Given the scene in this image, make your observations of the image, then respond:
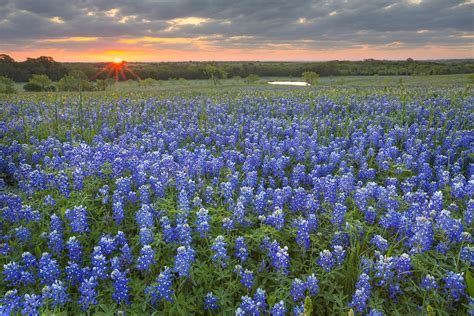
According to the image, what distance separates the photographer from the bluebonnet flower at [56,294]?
9.16 ft

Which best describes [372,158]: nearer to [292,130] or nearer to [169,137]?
[292,130]

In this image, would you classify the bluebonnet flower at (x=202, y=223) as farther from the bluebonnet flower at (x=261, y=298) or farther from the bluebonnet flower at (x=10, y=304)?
the bluebonnet flower at (x=10, y=304)

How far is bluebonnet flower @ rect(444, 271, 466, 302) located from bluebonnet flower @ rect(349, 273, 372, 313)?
0.69m

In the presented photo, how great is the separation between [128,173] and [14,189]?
1811 mm

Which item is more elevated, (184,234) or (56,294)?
(184,234)

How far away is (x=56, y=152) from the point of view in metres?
6.15

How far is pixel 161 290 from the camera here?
9.45ft

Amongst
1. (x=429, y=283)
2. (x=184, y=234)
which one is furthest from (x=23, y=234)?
(x=429, y=283)

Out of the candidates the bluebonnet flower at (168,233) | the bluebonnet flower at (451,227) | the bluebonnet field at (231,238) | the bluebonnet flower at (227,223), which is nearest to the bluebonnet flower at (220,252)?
the bluebonnet field at (231,238)

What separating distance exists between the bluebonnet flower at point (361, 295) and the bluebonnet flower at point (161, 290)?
1.58m

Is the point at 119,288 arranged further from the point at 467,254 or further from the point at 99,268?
the point at 467,254

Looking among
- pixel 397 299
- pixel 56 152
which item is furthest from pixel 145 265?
pixel 56 152

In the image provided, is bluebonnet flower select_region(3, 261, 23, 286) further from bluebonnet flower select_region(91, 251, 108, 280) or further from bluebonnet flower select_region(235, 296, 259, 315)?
bluebonnet flower select_region(235, 296, 259, 315)

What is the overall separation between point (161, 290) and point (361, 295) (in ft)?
5.66
